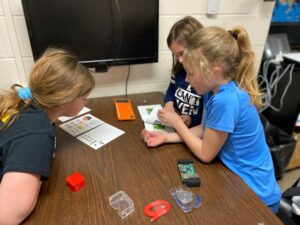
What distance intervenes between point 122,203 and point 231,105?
495mm

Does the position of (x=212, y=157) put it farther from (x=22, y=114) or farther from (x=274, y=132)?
(x=274, y=132)

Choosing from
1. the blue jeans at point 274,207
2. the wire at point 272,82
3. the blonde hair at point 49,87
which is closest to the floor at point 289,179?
the wire at point 272,82

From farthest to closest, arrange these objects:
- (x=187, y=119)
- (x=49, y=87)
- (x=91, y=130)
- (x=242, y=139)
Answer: (x=187, y=119)
(x=91, y=130)
(x=242, y=139)
(x=49, y=87)

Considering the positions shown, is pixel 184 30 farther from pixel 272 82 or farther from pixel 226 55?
pixel 272 82

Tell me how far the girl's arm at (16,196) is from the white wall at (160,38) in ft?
3.03

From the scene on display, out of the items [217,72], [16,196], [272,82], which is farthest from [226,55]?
[272,82]

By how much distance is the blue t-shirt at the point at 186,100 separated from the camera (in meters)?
1.28

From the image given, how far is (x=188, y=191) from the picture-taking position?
796 mm

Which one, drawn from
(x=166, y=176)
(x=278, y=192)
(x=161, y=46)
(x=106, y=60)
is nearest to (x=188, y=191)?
(x=166, y=176)

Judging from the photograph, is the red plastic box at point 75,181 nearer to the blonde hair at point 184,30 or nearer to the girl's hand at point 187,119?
the girl's hand at point 187,119

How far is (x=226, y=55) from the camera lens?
34.5 inches

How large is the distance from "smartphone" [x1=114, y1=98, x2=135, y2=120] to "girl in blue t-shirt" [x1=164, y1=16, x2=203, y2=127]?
0.19 m

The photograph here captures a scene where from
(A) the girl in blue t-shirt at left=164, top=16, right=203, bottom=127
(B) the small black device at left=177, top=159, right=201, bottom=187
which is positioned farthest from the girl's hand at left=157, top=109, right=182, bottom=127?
(B) the small black device at left=177, top=159, right=201, bottom=187

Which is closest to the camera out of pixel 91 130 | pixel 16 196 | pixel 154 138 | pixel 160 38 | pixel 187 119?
pixel 16 196
